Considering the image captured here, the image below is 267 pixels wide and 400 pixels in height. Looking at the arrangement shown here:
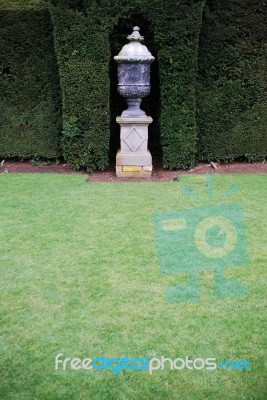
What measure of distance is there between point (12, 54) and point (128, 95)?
228cm

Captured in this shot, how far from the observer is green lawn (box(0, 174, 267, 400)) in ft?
8.28

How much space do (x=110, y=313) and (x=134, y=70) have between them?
5.01 metres

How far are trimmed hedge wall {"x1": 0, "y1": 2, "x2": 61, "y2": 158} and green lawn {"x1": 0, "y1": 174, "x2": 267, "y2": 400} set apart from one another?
305 centimetres

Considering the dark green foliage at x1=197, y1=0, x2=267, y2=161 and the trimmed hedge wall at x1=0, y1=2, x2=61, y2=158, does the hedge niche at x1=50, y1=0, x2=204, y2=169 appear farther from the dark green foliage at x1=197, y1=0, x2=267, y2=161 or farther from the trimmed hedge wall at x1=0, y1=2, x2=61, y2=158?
the trimmed hedge wall at x1=0, y1=2, x2=61, y2=158

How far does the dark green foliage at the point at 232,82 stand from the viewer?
7.59 m

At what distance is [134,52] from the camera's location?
7.16 metres

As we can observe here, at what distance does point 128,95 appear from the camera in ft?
24.4

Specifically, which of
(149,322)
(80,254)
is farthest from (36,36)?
(149,322)

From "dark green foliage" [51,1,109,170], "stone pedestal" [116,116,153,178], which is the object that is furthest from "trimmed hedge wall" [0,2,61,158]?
"stone pedestal" [116,116,153,178]

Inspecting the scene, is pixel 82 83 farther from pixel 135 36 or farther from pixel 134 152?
pixel 134 152

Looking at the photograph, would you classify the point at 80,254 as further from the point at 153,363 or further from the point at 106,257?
the point at 153,363
